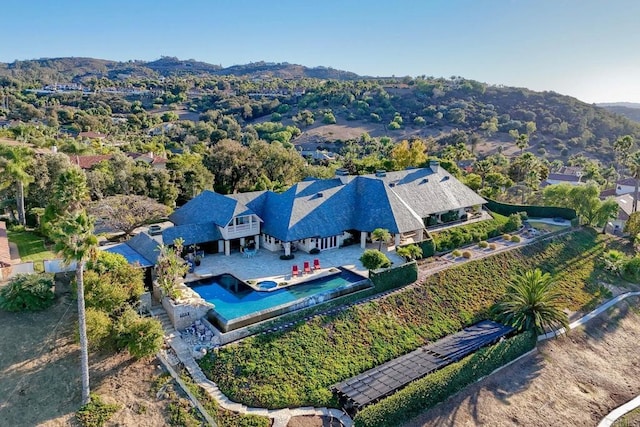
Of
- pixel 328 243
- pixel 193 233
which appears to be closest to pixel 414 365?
pixel 328 243

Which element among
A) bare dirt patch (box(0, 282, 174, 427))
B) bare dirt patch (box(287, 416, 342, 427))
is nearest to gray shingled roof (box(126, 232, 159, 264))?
bare dirt patch (box(0, 282, 174, 427))

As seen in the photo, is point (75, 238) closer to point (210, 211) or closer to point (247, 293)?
point (247, 293)

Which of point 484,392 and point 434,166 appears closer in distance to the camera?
point 484,392

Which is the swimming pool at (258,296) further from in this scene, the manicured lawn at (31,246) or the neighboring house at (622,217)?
the neighboring house at (622,217)

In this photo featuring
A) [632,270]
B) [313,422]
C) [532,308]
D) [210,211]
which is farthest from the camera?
[632,270]

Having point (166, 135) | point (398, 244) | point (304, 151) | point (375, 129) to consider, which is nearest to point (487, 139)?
point (375, 129)

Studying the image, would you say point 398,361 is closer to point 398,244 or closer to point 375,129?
point 398,244
